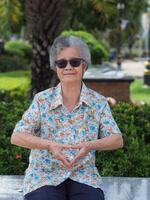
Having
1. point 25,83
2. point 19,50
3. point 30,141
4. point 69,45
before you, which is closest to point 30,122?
point 30,141

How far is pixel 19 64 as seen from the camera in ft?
84.9

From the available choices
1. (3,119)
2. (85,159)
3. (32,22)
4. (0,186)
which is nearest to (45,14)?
(32,22)

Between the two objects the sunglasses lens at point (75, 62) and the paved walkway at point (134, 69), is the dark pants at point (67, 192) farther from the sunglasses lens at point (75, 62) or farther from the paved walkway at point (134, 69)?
the paved walkway at point (134, 69)

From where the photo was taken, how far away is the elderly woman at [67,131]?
11.0 ft

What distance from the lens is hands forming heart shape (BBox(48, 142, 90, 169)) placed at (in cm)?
325

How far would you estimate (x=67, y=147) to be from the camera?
10.8 feet

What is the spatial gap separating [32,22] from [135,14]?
110ft

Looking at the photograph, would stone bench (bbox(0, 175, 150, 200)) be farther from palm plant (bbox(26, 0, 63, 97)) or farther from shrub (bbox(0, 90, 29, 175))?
palm plant (bbox(26, 0, 63, 97))

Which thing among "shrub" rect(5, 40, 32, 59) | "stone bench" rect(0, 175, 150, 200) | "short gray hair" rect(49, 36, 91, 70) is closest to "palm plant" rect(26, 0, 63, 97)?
"stone bench" rect(0, 175, 150, 200)

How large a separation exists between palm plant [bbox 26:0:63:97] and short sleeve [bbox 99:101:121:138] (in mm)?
5077

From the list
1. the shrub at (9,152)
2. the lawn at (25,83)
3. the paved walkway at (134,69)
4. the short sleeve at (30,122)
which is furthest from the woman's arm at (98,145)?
the paved walkway at (134,69)

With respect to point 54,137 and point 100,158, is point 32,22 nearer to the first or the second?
point 100,158

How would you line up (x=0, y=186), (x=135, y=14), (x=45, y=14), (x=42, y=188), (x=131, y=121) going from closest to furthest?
(x=42, y=188) → (x=0, y=186) → (x=131, y=121) → (x=45, y=14) → (x=135, y=14)

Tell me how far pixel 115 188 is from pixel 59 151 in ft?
3.03
